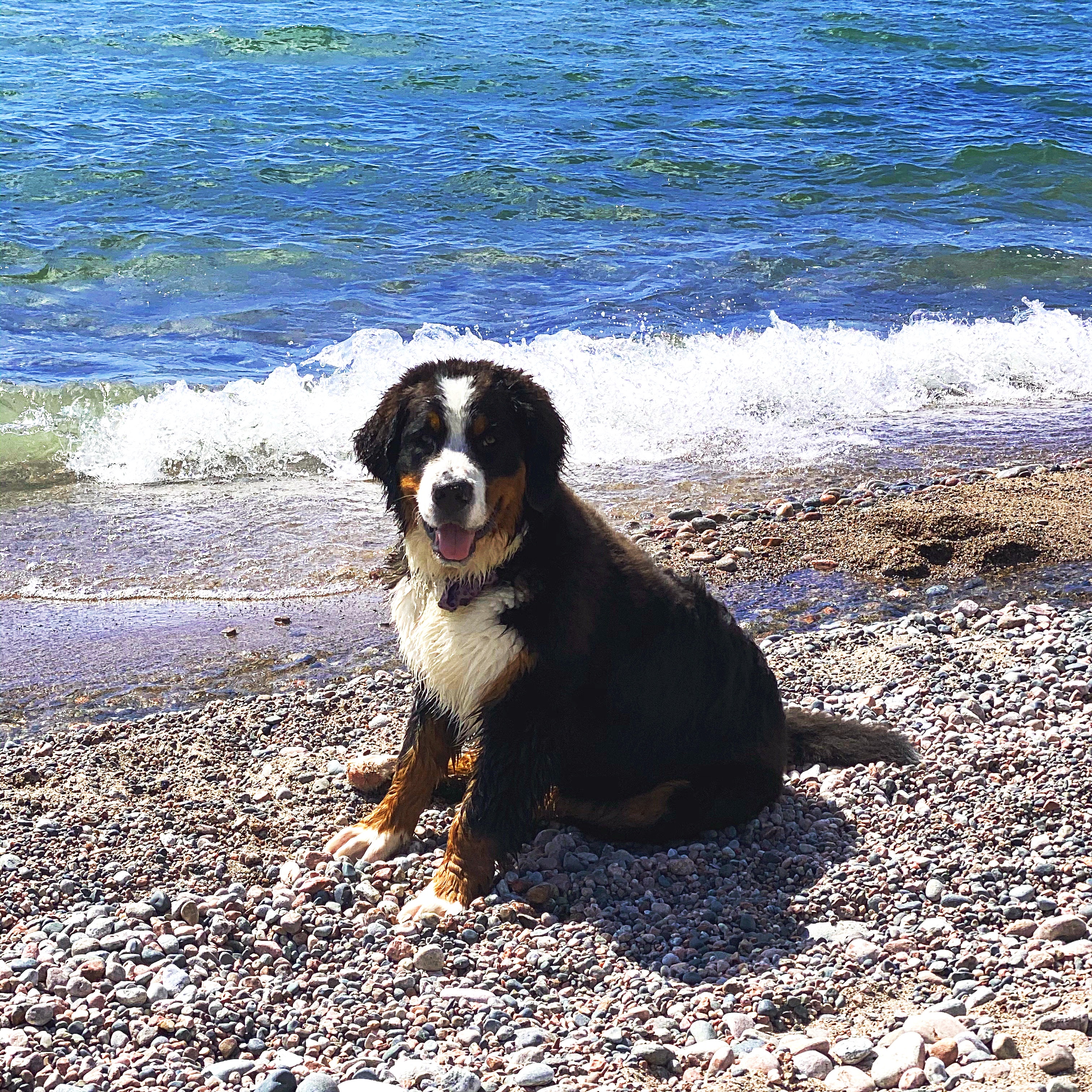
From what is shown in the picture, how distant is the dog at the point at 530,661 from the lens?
4.71 meters

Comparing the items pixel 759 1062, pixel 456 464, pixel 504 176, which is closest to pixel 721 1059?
pixel 759 1062

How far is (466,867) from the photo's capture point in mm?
4695

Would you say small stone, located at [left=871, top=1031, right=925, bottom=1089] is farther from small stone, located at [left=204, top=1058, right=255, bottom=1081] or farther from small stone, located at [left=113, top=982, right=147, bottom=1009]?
small stone, located at [left=113, top=982, right=147, bottom=1009]

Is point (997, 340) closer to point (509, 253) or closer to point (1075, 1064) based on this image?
point (509, 253)

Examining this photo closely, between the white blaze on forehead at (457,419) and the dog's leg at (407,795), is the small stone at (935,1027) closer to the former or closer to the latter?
the dog's leg at (407,795)

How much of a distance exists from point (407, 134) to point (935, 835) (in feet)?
55.9

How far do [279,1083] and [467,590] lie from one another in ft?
6.09

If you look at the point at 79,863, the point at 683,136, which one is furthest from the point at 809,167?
the point at 79,863

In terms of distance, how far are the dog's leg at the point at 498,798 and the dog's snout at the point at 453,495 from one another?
2.53 feet

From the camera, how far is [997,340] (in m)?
13.0

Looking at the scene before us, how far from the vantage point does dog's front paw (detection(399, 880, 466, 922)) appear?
452 cm

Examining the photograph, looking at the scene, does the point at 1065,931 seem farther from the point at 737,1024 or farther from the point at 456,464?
the point at 456,464

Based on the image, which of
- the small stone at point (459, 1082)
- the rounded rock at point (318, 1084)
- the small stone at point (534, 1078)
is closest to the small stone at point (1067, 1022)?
the small stone at point (534, 1078)

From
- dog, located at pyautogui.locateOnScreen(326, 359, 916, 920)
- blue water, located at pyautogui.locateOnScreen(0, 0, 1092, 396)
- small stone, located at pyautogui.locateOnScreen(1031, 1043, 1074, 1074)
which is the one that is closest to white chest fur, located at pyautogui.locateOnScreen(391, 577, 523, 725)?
dog, located at pyautogui.locateOnScreen(326, 359, 916, 920)
